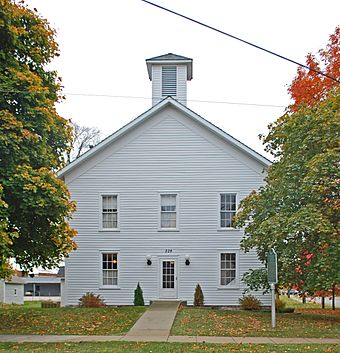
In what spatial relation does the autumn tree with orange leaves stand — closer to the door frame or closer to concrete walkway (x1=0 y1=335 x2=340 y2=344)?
concrete walkway (x1=0 y1=335 x2=340 y2=344)

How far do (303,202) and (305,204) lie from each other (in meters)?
0.10

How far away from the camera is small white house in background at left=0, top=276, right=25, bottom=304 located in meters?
37.6

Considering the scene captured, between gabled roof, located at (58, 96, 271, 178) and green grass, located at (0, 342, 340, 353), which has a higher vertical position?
gabled roof, located at (58, 96, 271, 178)

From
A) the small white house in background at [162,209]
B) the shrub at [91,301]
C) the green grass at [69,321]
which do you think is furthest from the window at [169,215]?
the green grass at [69,321]

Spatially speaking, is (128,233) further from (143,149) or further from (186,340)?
(186,340)

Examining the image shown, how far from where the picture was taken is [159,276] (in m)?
24.6

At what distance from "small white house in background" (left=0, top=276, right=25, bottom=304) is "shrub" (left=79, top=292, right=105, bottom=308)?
15355 mm

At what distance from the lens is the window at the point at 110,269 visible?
81.2 ft

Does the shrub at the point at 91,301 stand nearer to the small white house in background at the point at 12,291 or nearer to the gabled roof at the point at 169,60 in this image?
the gabled roof at the point at 169,60

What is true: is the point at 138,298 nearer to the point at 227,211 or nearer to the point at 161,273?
the point at 161,273

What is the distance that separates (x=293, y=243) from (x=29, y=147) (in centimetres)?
885

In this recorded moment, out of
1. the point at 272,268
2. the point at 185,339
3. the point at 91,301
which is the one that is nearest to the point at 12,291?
the point at 91,301

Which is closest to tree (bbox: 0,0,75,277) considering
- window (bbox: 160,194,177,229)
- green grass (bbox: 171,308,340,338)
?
green grass (bbox: 171,308,340,338)

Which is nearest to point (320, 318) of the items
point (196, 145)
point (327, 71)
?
point (196, 145)
